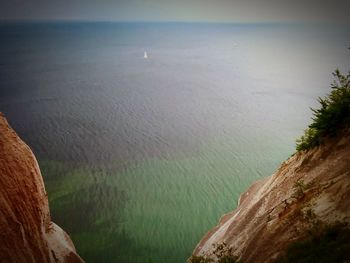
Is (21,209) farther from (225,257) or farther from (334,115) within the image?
(334,115)

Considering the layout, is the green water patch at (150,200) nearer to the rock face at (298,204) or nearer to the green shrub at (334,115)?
the rock face at (298,204)

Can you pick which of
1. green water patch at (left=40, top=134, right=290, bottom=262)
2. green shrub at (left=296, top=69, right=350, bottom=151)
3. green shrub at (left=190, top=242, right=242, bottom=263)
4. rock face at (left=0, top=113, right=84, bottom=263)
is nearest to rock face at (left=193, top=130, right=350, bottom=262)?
green shrub at (left=190, top=242, right=242, bottom=263)

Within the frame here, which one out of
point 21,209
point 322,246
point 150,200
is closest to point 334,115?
point 322,246

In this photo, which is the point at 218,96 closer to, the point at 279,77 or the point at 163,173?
the point at 279,77

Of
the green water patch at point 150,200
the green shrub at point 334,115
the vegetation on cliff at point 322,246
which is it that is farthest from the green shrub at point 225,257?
the green water patch at point 150,200

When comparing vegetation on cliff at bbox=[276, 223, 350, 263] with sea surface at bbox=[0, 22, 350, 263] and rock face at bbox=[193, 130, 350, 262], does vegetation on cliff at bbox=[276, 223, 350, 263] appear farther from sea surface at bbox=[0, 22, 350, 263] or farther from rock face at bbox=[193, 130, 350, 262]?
sea surface at bbox=[0, 22, 350, 263]
